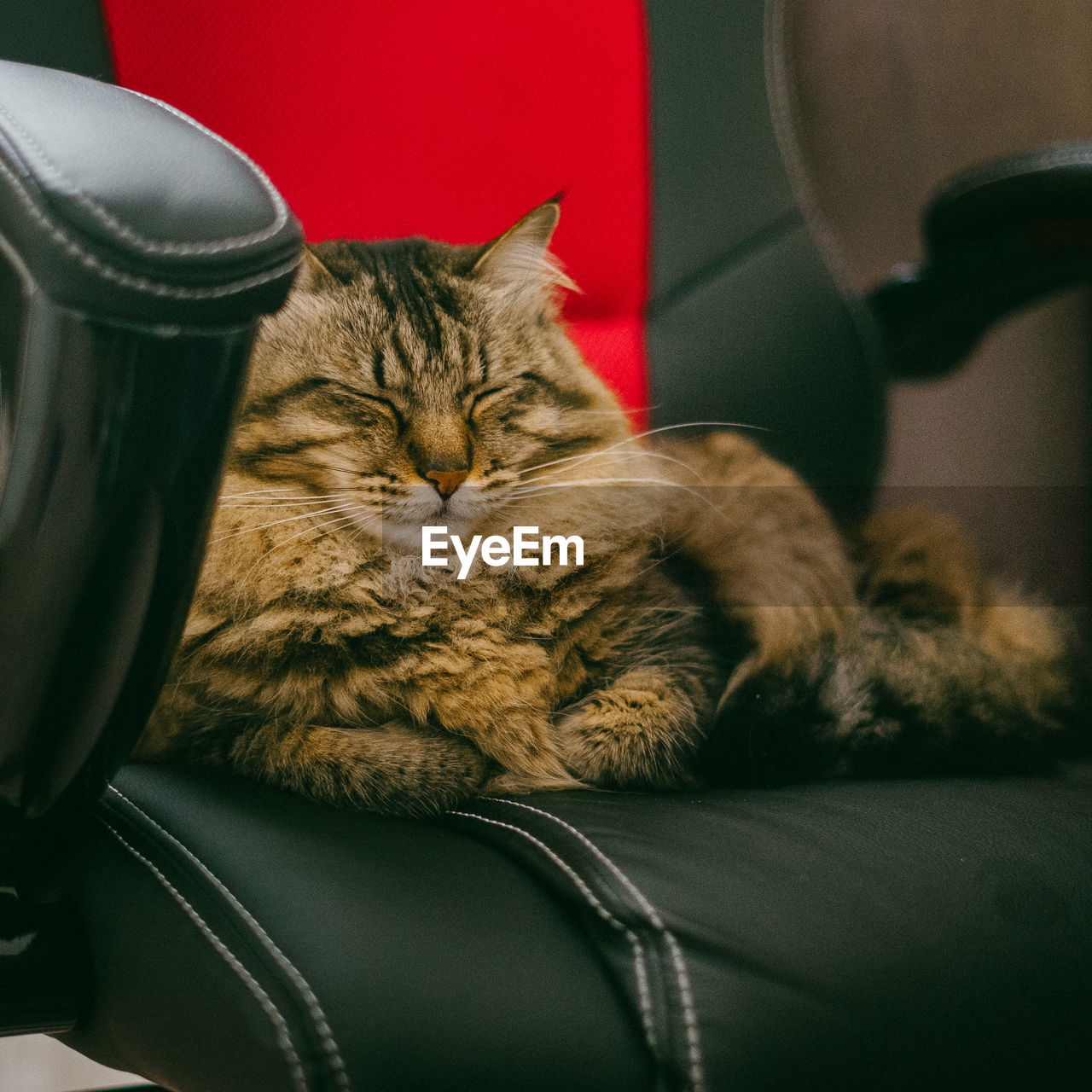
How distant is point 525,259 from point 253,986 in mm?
693

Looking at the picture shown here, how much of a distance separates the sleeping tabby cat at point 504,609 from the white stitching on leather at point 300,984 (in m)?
0.16

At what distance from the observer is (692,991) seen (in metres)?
0.41

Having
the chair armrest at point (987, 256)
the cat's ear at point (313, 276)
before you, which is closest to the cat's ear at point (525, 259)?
the cat's ear at point (313, 276)

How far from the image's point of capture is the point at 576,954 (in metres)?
0.43

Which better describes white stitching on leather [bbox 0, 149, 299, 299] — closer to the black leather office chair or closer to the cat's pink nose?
the black leather office chair

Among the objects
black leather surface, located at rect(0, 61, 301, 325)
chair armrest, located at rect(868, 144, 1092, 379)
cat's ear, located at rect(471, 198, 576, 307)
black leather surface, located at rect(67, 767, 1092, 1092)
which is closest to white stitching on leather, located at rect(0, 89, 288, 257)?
black leather surface, located at rect(0, 61, 301, 325)

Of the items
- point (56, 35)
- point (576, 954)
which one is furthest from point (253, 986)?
point (56, 35)

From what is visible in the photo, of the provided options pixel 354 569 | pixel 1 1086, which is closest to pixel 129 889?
pixel 354 569

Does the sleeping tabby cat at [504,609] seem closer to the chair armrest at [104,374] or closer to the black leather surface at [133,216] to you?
the chair armrest at [104,374]

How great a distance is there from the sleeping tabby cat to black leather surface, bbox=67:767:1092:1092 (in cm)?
14

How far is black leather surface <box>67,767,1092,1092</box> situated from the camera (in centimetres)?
39

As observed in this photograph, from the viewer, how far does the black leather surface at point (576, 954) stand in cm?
39

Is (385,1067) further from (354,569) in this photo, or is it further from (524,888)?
(354,569)

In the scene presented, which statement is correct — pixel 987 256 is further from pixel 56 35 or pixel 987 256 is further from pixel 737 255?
pixel 56 35
